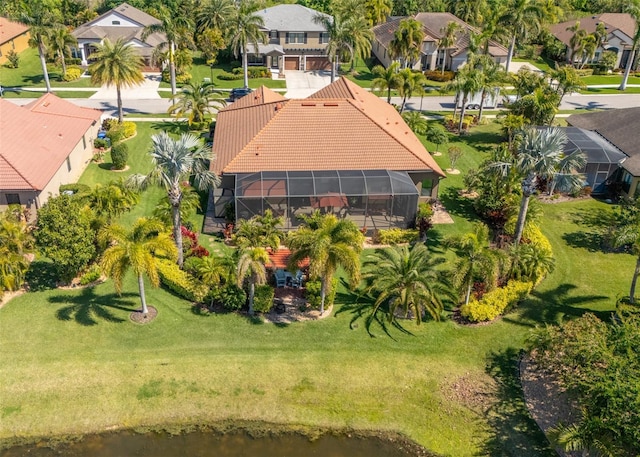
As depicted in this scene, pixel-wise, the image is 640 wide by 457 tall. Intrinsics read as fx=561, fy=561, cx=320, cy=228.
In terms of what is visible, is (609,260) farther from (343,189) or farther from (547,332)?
(343,189)

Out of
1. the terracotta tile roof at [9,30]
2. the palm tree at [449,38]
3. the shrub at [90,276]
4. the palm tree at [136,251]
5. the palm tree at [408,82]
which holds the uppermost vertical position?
the palm tree at [449,38]

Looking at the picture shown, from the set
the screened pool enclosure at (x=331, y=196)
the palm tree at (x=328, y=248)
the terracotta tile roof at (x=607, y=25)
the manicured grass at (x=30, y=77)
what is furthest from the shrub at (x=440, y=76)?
the palm tree at (x=328, y=248)

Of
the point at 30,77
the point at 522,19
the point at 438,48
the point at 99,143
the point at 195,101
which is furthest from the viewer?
the point at 438,48

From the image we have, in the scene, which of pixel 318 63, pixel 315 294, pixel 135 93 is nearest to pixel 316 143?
pixel 315 294

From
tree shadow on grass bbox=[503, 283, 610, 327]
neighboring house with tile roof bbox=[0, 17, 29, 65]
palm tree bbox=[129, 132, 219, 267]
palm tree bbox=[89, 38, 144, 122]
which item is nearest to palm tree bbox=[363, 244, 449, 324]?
tree shadow on grass bbox=[503, 283, 610, 327]

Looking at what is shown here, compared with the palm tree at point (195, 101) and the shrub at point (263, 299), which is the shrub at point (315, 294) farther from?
the palm tree at point (195, 101)

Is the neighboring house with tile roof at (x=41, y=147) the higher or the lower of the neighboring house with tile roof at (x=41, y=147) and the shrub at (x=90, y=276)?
the higher

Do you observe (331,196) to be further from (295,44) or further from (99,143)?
(295,44)
